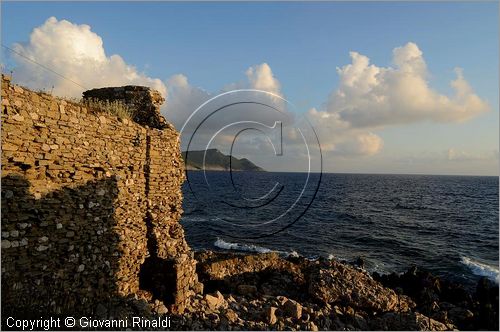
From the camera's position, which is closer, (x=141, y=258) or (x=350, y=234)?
(x=141, y=258)

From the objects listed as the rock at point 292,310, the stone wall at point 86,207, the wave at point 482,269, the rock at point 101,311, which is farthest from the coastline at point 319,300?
the wave at point 482,269

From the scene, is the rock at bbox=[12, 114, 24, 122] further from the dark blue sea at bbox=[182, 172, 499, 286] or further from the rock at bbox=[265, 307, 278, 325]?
the dark blue sea at bbox=[182, 172, 499, 286]

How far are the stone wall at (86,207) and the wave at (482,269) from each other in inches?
1025

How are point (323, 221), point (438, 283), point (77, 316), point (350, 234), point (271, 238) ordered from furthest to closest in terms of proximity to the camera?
point (323, 221) < point (350, 234) < point (271, 238) < point (438, 283) < point (77, 316)

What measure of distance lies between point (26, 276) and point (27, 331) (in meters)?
1.13

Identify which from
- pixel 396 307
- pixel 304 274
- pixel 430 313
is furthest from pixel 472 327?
pixel 304 274

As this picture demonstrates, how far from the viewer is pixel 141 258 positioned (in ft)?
34.2

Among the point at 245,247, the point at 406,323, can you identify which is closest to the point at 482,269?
the point at 406,323

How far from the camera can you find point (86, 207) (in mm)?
8602

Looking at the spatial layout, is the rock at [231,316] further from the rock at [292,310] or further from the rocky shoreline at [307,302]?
the rock at [292,310]

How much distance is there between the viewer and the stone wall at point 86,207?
23.1 feet

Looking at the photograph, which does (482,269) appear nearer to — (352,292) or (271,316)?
(352,292)

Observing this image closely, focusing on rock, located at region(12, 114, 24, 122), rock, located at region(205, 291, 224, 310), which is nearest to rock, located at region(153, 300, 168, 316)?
rock, located at region(205, 291, 224, 310)

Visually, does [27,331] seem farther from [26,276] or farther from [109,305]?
[109,305]
